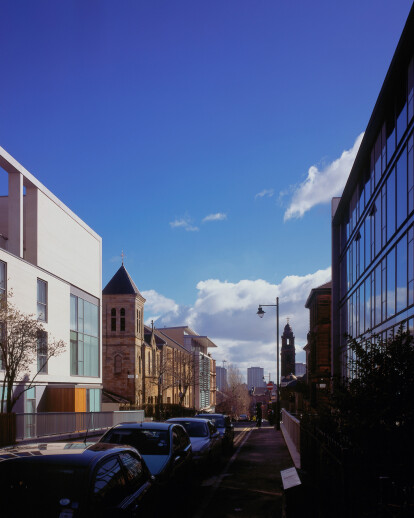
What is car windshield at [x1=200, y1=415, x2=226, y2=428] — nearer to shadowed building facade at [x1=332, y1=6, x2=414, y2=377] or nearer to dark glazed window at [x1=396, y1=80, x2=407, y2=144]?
shadowed building facade at [x1=332, y1=6, x2=414, y2=377]

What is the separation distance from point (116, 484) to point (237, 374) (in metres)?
147

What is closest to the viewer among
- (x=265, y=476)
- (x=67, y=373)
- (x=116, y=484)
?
(x=116, y=484)

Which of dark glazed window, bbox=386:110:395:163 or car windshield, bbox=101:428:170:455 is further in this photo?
dark glazed window, bbox=386:110:395:163

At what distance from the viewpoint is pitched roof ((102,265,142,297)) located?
66625 mm

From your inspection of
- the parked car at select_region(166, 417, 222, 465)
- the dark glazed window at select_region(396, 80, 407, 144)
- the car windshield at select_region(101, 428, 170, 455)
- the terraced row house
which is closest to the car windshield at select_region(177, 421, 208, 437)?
the parked car at select_region(166, 417, 222, 465)

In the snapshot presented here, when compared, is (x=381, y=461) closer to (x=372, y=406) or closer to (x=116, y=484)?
(x=372, y=406)

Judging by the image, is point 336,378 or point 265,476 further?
Answer: point 265,476

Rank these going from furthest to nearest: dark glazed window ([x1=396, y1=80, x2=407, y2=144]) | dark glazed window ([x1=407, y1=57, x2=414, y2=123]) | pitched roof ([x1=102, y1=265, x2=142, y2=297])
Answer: pitched roof ([x1=102, y1=265, x2=142, y2=297])
dark glazed window ([x1=396, y1=80, x2=407, y2=144])
dark glazed window ([x1=407, y1=57, x2=414, y2=123])

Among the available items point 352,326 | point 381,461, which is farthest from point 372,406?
point 352,326

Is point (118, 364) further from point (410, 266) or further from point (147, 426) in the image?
point (147, 426)

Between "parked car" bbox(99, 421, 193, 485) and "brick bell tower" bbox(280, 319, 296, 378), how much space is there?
12136cm

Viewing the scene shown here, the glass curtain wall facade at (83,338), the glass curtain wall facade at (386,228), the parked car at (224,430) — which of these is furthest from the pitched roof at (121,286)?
the parked car at (224,430)

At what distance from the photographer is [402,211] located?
71.3 ft

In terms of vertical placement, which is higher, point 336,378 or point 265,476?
point 336,378
